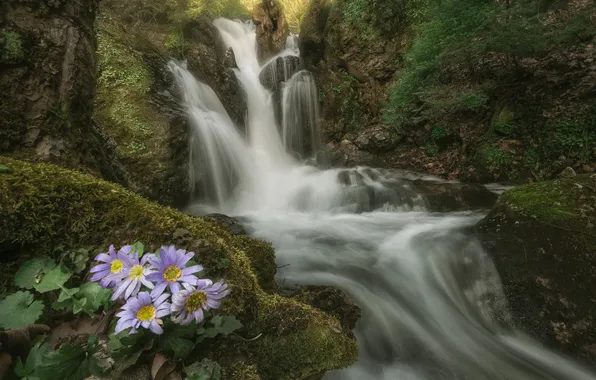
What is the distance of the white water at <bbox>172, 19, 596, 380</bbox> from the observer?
2990mm

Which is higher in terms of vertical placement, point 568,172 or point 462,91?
point 462,91

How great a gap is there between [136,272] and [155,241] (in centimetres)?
50

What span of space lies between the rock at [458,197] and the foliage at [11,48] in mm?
7103

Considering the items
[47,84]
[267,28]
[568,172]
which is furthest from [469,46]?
[267,28]

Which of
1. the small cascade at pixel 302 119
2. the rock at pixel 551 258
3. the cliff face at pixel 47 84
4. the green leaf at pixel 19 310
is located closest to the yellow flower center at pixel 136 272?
the green leaf at pixel 19 310

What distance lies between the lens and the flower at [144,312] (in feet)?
3.12

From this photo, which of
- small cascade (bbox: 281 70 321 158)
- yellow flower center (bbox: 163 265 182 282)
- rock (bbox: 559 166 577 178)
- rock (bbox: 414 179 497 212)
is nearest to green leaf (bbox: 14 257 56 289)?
yellow flower center (bbox: 163 265 182 282)

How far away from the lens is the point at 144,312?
0.98 meters

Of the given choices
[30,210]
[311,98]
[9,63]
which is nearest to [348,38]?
[311,98]

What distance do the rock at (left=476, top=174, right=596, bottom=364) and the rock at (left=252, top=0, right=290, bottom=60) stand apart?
15376mm

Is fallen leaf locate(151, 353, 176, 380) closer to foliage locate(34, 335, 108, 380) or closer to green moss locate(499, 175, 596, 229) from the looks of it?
foliage locate(34, 335, 108, 380)

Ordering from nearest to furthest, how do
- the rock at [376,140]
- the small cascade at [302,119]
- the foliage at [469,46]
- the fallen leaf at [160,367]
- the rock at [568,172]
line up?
the fallen leaf at [160,367], the rock at [568,172], the foliage at [469,46], the rock at [376,140], the small cascade at [302,119]

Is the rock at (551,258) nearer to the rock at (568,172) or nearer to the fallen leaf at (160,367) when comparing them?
the rock at (568,172)

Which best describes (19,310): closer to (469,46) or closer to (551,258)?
(551,258)
